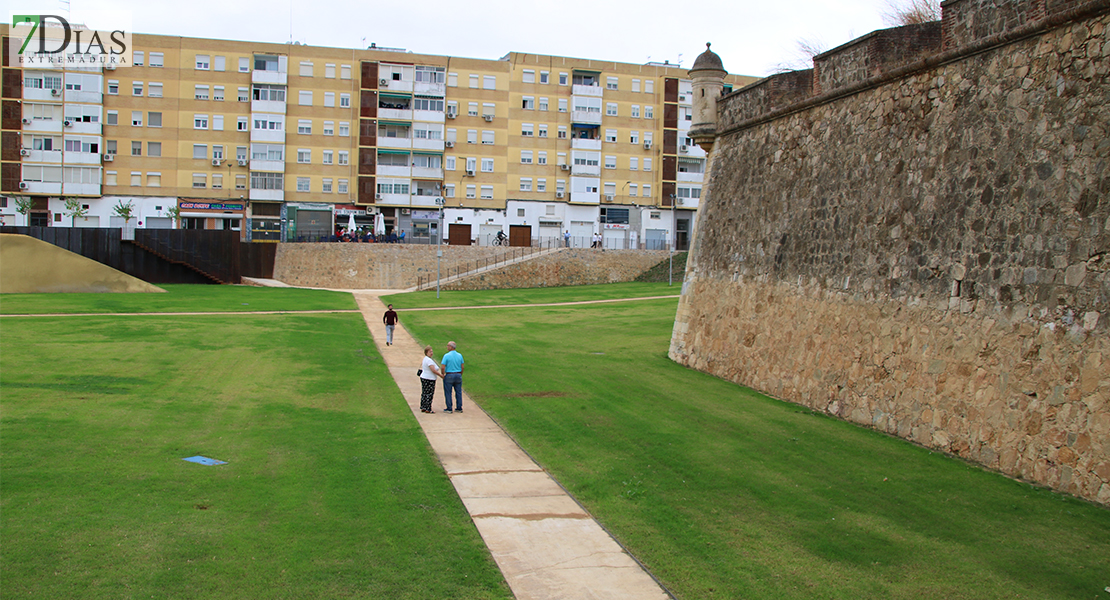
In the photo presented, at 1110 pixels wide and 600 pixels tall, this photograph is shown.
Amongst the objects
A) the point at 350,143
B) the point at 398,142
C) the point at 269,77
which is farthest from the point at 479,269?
the point at 269,77

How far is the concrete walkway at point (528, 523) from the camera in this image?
8.17 m

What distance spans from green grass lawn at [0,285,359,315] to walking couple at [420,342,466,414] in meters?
22.8

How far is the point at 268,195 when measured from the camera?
2712 inches

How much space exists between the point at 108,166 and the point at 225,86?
11.9 metres

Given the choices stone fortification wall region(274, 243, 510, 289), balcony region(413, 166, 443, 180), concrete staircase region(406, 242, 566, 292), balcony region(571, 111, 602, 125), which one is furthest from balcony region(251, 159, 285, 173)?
balcony region(571, 111, 602, 125)

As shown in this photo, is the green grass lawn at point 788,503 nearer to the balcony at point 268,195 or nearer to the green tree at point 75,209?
the balcony at point 268,195

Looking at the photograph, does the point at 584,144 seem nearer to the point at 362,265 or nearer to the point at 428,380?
the point at 362,265

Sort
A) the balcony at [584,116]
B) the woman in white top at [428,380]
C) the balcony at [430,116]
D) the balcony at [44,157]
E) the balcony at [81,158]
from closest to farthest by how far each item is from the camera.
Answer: the woman in white top at [428,380] < the balcony at [44,157] < the balcony at [81,158] < the balcony at [430,116] < the balcony at [584,116]

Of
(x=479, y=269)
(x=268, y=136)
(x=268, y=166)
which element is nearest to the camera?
(x=479, y=269)

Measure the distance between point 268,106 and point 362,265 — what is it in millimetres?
20791

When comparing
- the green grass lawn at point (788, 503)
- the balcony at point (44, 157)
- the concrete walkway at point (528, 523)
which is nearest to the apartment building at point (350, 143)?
the balcony at point (44, 157)

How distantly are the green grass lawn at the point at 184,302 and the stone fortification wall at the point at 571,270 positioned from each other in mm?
11143

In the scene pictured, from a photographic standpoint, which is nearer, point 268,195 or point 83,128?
point 83,128

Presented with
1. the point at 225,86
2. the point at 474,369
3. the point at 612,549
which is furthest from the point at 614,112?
the point at 612,549
